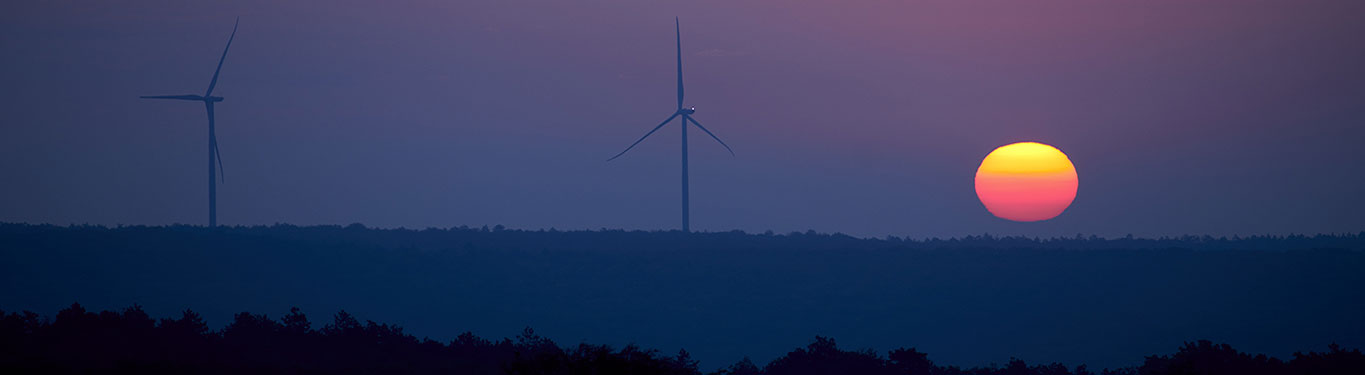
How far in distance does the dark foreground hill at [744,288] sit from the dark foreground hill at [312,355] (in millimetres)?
42673

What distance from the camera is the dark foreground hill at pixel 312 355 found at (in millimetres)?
46594

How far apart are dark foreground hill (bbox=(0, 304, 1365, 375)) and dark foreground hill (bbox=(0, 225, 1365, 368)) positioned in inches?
1680

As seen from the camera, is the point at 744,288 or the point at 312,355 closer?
the point at 312,355

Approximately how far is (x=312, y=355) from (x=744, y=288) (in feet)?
253

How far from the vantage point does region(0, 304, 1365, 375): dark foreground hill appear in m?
46.6

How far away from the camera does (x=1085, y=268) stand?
13300 cm

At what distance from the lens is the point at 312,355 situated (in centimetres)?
5434

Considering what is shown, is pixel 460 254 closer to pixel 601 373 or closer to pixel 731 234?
pixel 731 234

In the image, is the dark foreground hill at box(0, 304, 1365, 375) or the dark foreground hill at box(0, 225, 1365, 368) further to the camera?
the dark foreground hill at box(0, 225, 1365, 368)

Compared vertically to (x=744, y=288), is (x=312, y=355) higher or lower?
lower

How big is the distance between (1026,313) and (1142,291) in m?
14.9

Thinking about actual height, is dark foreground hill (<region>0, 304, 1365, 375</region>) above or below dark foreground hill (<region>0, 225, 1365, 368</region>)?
below

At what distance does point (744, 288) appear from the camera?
129m

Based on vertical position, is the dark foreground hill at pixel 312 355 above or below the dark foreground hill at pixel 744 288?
below
